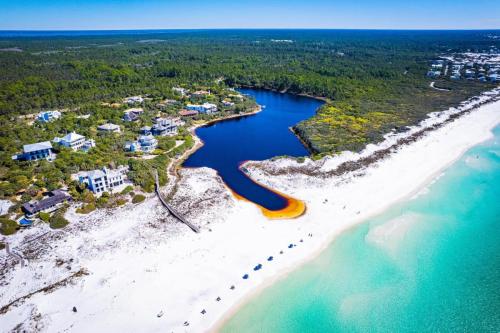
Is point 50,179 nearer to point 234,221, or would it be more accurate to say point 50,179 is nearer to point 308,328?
point 234,221

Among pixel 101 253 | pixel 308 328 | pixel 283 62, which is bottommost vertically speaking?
pixel 308 328

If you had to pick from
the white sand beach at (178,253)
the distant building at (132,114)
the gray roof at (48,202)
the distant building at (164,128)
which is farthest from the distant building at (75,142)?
the white sand beach at (178,253)

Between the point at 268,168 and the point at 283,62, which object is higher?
the point at 283,62

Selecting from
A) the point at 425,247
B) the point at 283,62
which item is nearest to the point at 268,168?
the point at 425,247

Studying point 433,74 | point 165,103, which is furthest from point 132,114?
point 433,74

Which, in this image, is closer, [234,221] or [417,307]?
[417,307]

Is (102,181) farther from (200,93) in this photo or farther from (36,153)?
(200,93)

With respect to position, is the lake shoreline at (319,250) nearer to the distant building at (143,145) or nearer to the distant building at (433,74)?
the distant building at (143,145)
